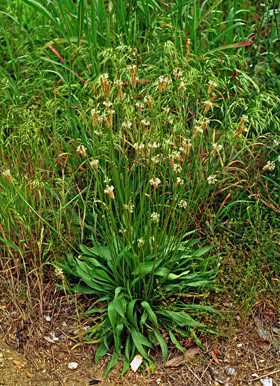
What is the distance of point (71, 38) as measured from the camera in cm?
338

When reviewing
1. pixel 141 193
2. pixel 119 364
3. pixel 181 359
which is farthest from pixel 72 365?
pixel 141 193

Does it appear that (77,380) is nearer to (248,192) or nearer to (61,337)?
(61,337)

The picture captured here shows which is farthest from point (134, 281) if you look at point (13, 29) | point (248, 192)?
point (13, 29)

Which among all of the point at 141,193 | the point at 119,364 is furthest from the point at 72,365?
the point at 141,193

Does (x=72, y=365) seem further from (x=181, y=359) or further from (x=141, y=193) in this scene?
(x=141, y=193)

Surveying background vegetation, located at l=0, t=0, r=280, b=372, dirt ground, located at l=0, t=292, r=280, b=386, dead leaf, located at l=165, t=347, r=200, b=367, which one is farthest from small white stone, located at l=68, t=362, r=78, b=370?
dead leaf, located at l=165, t=347, r=200, b=367

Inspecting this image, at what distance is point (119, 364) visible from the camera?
93.4 inches

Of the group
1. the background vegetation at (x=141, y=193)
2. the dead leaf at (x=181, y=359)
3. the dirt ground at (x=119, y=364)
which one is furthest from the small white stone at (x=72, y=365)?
Result: the dead leaf at (x=181, y=359)

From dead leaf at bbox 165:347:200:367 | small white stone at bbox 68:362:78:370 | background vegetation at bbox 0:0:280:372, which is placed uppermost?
background vegetation at bbox 0:0:280:372

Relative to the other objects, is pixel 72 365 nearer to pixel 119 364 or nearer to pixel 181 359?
pixel 119 364

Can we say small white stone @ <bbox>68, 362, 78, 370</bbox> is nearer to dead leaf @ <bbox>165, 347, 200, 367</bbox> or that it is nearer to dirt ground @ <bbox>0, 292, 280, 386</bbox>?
dirt ground @ <bbox>0, 292, 280, 386</bbox>

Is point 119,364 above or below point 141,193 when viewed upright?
below

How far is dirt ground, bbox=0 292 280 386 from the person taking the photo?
2314 mm

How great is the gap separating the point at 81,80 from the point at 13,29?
105cm
